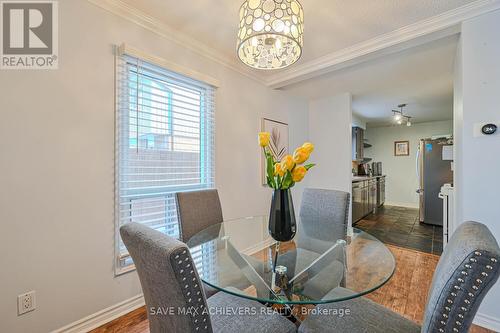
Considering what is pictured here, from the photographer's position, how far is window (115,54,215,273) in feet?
5.82

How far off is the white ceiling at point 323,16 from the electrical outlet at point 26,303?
212 cm

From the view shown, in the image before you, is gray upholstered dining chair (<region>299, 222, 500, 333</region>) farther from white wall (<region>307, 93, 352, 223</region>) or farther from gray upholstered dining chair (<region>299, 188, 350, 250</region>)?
white wall (<region>307, 93, 352, 223</region>)

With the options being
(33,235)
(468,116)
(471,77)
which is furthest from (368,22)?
(33,235)

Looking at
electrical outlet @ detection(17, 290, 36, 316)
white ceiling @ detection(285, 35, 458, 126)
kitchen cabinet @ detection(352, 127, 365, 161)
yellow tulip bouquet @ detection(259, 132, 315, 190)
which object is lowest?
electrical outlet @ detection(17, 290, 36, 316)

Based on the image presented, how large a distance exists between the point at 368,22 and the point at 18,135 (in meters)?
2.69

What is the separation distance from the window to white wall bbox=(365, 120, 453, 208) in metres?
6.16

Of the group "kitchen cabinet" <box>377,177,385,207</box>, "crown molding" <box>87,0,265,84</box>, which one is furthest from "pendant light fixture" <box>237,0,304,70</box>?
"kitchen cabinet" <box>377,177,385,207</box>

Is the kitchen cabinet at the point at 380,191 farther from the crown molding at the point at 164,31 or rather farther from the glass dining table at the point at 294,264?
the crown molding at the point at 164,31

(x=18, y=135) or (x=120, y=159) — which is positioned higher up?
(x=18, y=135)

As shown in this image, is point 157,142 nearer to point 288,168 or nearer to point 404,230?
point 288,168

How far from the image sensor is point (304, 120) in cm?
400

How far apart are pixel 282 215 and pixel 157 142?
132cm

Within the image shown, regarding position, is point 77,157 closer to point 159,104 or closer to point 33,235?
point 33,235

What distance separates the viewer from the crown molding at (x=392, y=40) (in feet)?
5.63
